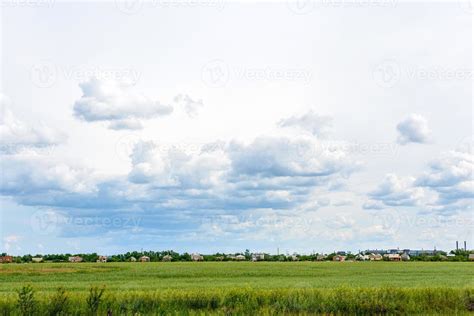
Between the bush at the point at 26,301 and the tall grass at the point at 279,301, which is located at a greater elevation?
the bush at the point at 26,301

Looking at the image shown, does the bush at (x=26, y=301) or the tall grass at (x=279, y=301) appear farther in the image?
the tall grass at (x=279, y=301)

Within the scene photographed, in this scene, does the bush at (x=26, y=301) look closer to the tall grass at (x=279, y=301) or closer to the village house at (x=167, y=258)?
the tall grass at (x=279, y=301)

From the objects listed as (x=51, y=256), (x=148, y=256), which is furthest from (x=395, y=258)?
(x=51, y=256)

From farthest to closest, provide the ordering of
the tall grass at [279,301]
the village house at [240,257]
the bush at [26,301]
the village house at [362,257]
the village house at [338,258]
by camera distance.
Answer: the village house at [240,257], the village house at [362,257], the village house at [338,258], the tall grass at [279,301], the bush at [26,301]

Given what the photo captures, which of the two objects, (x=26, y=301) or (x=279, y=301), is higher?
(x=26, y=301)

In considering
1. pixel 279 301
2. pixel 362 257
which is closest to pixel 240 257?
pixel 362 257

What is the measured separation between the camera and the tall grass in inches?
857

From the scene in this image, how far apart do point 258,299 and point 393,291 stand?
578 cm

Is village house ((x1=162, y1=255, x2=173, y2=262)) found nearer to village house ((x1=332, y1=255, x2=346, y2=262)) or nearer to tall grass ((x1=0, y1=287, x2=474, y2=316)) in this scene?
village house ((x1=332, y1=255, x2=346, y2=262))

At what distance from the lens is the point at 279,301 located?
907 inches

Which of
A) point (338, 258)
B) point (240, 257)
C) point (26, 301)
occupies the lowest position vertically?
point (240, 257)

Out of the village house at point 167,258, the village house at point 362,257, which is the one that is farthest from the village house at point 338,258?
the village house at point 167,258

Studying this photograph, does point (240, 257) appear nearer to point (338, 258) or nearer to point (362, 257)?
point (338, 258)

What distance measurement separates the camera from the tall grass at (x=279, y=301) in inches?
857
